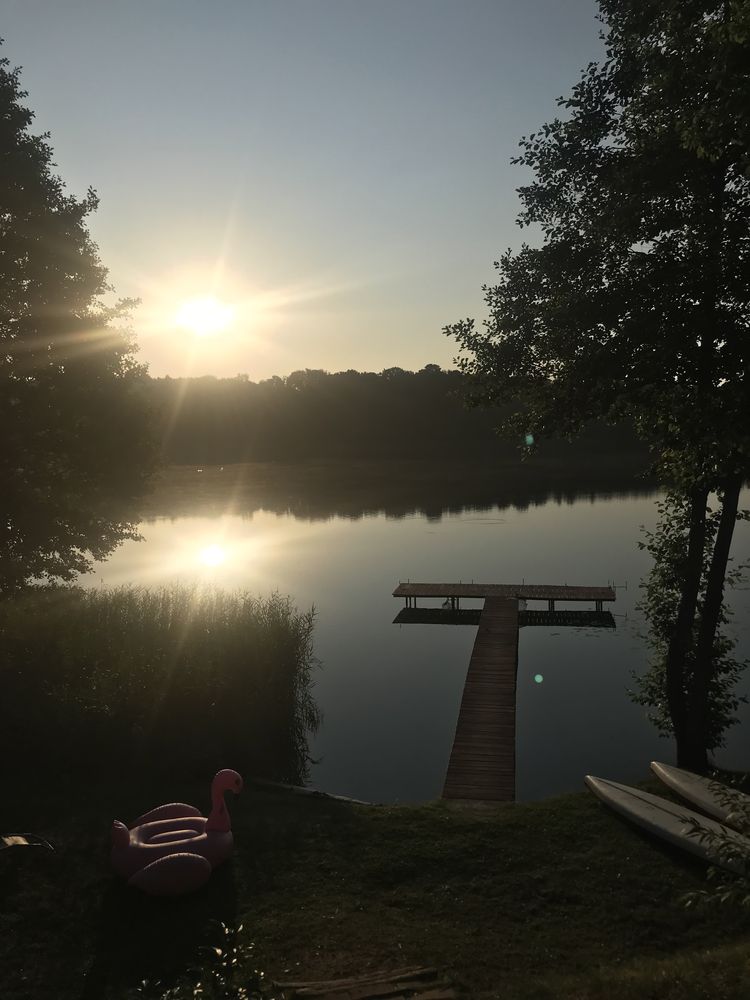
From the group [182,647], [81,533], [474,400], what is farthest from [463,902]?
[81,533]

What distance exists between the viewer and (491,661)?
23375 millimetres

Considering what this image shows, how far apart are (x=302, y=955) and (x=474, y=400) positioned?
10513 millimetres

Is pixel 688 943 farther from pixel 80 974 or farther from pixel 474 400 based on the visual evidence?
pixel 474 400

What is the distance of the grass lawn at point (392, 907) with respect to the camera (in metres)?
7.89

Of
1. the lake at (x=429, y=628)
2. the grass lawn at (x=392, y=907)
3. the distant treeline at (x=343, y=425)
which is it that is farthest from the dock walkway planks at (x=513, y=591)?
the distant treeline at (x=343, y=425)

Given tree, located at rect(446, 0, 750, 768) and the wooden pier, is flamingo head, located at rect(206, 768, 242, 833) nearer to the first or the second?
the wooden pier

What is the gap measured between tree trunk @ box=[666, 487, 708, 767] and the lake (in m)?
2.42

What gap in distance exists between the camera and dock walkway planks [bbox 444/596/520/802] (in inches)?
594

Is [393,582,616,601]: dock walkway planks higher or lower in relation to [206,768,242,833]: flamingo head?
higher

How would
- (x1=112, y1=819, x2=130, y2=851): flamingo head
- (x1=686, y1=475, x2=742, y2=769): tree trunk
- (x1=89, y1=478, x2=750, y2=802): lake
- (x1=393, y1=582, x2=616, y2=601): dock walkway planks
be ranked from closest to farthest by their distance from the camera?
1. (x1=112, y1=819, x2=130, y2=851): flamingo head
2. (x1=686, y1=475, x2=742, y2=769): tree trunk
3. (x1=89, y1=478, x2=750, y2=802): lake
4. (x1=393, y1=582, x2=616, y2=601): dock walkway planks

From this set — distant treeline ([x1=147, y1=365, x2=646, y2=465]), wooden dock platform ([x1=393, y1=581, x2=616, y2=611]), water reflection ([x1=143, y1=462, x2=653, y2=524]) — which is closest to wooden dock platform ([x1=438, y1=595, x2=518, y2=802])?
wooden dock platform ([x1=393, y1=581, x2=616, y2=611])

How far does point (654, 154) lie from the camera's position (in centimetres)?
1220

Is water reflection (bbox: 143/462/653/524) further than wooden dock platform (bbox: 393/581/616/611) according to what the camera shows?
Yes

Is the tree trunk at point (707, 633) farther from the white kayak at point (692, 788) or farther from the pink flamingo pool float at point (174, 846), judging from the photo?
the pink flamingo pool float at point (174, 846)
